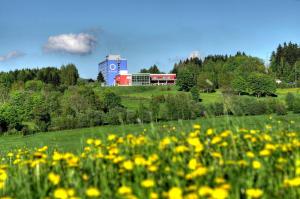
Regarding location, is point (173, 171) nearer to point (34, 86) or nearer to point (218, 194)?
point (218, 194)

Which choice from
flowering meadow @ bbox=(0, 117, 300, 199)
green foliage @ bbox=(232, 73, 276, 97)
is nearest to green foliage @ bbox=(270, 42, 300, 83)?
green foliage @ bbox=(232, 73, 276, 97)

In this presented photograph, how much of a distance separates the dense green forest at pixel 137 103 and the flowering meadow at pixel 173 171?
1683mm

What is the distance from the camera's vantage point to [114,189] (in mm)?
4418

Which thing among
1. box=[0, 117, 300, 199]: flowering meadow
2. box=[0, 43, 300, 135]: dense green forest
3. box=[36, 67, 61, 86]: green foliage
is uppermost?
box=[36, 67, 61, 86]: green foliage

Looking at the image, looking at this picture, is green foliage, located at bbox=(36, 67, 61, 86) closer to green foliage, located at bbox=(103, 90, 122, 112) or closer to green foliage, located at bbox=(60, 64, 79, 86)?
green foliage, located at bbox=(60, 64, 79, 86)

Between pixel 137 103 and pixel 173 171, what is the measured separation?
93.3 meters

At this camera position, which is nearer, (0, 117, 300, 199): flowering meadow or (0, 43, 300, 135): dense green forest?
(0, 117, 300, 199): flowering meadow

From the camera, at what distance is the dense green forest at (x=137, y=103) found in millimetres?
51469

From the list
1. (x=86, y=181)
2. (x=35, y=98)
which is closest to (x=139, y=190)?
(x=86, y=181)

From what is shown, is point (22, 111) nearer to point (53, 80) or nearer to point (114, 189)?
point (114, 189)

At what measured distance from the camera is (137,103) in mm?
97625

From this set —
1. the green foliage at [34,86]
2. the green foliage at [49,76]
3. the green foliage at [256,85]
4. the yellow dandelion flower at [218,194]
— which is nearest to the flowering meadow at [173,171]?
the yellow dandelion flower at [218,194]

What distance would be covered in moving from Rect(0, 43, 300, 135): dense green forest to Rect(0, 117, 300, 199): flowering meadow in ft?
5.52

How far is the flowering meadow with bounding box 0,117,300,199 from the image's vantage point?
12.9ft
